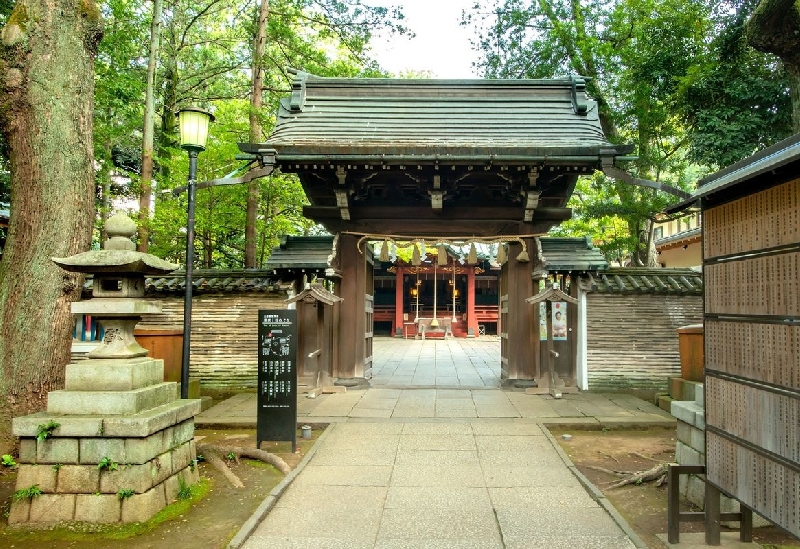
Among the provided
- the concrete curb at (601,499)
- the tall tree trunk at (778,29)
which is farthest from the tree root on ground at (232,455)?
the tall tree trunk at (778,29)

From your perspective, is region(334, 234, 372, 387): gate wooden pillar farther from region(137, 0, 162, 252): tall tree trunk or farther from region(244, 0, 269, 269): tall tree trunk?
region(137, 0, 162, 252): tall tree trunk

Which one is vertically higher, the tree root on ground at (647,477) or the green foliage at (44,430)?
the green foliage at (44,430)

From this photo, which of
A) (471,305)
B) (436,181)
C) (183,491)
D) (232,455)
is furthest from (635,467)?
(471,305)

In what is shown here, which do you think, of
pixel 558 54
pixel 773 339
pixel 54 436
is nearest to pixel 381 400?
pixel 54 436

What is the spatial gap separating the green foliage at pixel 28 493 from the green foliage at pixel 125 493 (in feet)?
2.19

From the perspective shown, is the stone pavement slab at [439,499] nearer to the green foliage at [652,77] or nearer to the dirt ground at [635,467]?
the dirt ground at [635,467]

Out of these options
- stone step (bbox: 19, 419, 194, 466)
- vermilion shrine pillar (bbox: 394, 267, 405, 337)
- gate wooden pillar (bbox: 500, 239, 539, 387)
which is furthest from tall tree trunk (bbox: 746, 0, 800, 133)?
vermilion shrine pillar (bbox: 394, 267, 405, 337)

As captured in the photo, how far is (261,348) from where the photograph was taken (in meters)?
6.16

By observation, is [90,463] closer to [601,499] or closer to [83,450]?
[83,450]

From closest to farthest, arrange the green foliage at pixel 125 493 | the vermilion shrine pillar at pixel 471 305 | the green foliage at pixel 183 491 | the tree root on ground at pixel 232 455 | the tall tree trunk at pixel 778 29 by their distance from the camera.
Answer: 1. the green foliage at pixel 125 493
2. the green foliage at pixel 183 491
3. the tree root on ground at pixel 232 455
4. the tall tree trunk at pixel 778 29
5. the vermilion shrine pillar at pixel 471 305

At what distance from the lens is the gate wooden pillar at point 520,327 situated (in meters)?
9.72

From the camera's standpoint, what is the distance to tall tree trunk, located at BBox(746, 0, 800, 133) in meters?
7.19

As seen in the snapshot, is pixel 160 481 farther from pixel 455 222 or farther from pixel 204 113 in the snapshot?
pixel 455 222

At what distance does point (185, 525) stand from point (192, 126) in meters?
4.62
